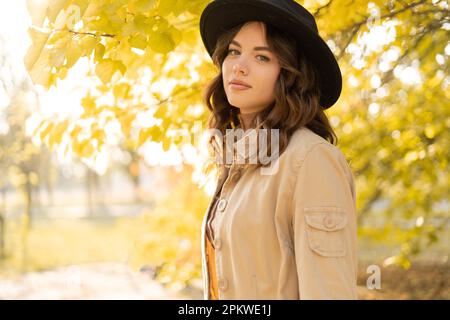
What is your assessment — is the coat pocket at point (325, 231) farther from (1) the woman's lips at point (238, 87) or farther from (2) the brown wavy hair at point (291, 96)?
(1) the woman's lips at point (238, 87)

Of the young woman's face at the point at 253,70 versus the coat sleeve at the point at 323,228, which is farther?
the young woman's face at the point at 253,70

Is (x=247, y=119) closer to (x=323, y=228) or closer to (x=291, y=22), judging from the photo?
(x=291, y=22)

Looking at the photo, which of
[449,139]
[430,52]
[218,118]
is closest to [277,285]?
[218,118]

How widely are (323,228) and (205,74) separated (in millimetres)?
2245

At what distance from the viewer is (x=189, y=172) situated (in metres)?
6.17

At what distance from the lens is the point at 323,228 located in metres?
1.71

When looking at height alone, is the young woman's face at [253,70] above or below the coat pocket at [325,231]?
above

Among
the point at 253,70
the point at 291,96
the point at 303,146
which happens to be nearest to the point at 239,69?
the point at 253,70

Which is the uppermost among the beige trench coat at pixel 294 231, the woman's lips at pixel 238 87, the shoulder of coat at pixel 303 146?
the woman's lips at pixel 238 87

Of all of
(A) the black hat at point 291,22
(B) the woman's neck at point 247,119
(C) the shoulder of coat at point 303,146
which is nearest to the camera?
(C) the shoulder of coat at point 303,146

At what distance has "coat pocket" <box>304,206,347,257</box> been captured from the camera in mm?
1705

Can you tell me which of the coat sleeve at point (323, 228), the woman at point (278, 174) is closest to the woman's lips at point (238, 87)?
the woman at point (278, 174)

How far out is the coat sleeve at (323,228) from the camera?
1696 mm

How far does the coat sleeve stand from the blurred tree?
996 millimetres
